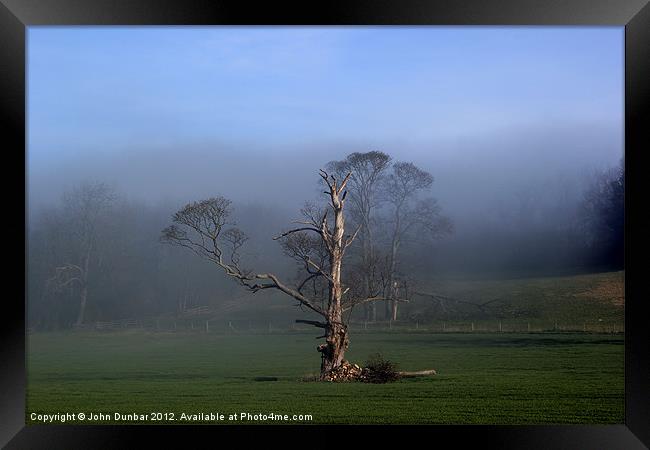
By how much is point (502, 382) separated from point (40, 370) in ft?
28.1

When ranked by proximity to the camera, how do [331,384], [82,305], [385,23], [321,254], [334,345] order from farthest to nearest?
[82,305]
[321,254]
[334,345]
[331,384]
[385,23]

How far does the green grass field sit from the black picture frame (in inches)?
86.9

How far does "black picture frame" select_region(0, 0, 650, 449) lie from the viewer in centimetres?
549

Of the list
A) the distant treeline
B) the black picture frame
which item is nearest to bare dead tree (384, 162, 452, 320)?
the distant treeline

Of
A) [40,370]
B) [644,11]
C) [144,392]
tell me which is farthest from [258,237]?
[644,11]

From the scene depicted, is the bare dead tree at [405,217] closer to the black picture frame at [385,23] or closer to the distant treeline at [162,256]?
the distant treeline at [162,256]

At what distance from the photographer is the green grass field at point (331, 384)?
27.7 ft

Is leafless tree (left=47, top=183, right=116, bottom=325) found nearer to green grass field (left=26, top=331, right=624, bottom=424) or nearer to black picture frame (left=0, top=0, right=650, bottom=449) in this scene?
green grass field (left=26, top=331, right=624, bottom=424)

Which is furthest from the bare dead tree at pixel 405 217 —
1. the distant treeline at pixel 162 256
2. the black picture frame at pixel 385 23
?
the black picture frame at pixel 385 23

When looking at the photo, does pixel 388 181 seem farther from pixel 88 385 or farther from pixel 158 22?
pixel 158 22

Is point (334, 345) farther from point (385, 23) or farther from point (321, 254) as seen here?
point (385, 23)

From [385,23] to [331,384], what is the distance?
5.23 metres

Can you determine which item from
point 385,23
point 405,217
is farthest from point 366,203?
point 385,23

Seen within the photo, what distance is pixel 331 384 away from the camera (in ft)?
31.2
